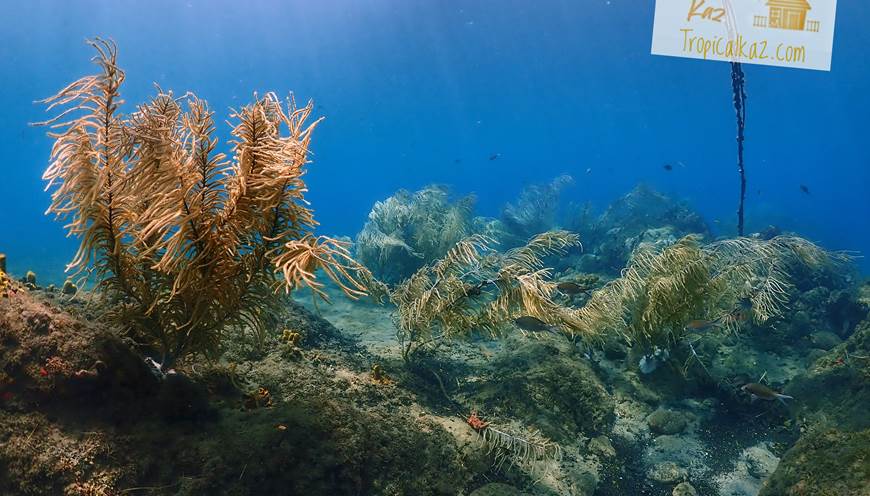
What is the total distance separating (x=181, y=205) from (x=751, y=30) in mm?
7831

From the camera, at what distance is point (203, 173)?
2760 mm

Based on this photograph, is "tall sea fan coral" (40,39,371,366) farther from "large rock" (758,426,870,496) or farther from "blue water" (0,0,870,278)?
"blue water" (0,0,870,278)

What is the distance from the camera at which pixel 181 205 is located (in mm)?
2602

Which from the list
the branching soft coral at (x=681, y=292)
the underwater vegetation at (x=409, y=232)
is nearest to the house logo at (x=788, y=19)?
the branching soft coral at (x=681, y=292)

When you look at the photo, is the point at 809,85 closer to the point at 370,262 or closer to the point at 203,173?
the point at 370,262

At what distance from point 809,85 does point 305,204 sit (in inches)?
3702

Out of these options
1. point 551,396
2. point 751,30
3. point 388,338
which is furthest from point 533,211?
point 551,396

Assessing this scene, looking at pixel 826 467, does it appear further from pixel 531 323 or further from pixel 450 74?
pixel 450 74

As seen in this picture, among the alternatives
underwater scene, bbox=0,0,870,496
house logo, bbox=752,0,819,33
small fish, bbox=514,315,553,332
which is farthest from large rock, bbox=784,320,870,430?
house logo, bbox=752,0,819,33

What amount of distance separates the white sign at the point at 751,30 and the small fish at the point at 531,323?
438 centimetres

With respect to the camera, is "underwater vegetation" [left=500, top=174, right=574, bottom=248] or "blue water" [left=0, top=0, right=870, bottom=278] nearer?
"underwater vegetation" [left=500, top=174, right=574, bottom=248]

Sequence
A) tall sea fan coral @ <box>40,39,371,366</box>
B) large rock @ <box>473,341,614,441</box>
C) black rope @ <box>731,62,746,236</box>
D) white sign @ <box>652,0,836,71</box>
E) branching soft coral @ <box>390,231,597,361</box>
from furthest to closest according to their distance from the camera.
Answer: black rope @ <box>731,62,746,236</box>
white sign @ <box>652,0,836,71</box>
large rock @ <box>473,341,614,441</box>
branching soft coral @ <box>390,231,597,361</box>
tall sea fan coral @ <box>40,39,371,366</box>

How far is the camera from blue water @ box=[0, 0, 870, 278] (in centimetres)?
3966

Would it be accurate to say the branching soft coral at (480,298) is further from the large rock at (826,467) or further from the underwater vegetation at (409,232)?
the underwater vegetation at (409,232)
